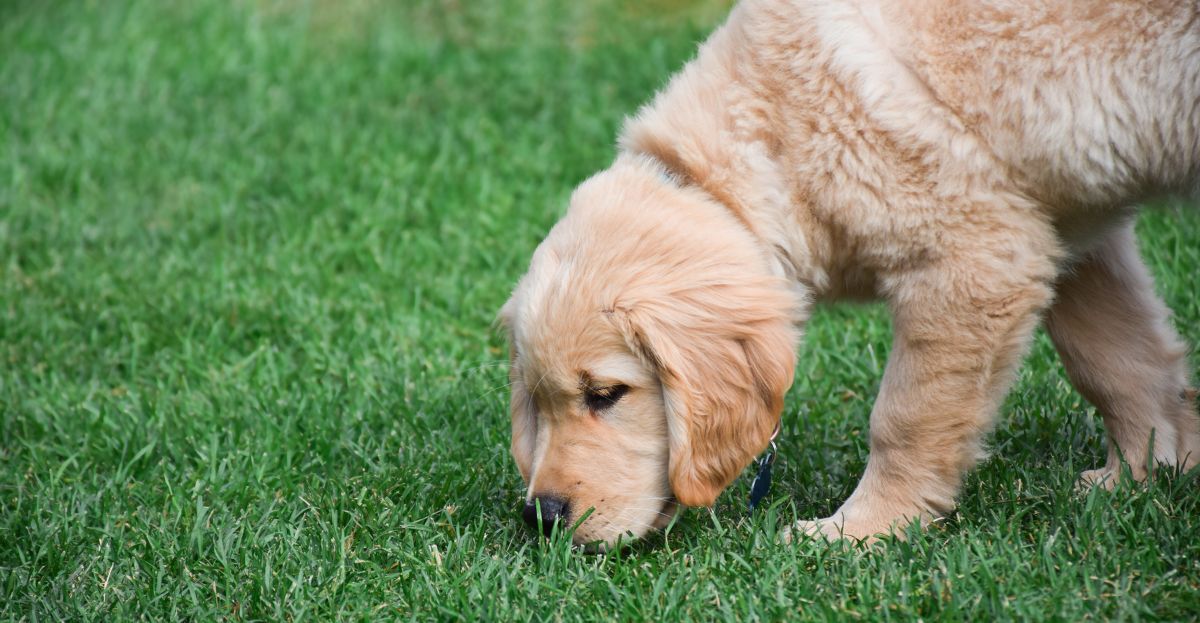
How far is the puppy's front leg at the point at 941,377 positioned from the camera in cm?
300

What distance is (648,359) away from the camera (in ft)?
9.92

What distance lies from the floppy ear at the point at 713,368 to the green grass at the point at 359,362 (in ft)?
0.76

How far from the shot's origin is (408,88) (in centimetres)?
734

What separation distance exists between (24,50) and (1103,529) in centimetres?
750

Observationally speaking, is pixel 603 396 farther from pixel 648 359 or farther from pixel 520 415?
pixel 520 415

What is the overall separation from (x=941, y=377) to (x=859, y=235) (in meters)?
0.41

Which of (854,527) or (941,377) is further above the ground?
(941,377)

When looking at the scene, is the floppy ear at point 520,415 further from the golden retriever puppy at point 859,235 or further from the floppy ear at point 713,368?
the floppy ear at point 713,368

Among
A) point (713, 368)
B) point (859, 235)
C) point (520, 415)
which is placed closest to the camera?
point (713, 368)

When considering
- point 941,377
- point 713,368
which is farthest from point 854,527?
point 713,368

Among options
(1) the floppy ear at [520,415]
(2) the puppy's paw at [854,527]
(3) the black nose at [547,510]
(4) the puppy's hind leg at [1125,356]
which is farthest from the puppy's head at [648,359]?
(4) the puppy's hind leg at [1125,356]

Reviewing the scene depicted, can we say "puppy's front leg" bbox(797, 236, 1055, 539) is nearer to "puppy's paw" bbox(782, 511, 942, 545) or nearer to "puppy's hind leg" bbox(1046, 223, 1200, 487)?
"puppy's paw" bbox(782, 511, 942, 545)

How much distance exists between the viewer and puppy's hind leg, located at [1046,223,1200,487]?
11.2 feet

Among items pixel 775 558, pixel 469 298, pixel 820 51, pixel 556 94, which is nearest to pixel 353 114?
pixel 556 94
